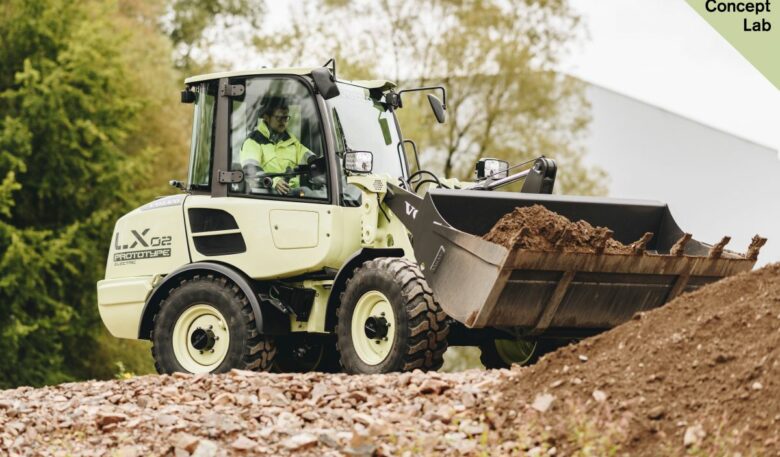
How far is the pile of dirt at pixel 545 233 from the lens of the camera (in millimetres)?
8578

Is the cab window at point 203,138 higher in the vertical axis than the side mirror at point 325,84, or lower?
lower

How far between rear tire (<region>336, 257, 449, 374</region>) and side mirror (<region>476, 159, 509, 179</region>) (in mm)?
1622

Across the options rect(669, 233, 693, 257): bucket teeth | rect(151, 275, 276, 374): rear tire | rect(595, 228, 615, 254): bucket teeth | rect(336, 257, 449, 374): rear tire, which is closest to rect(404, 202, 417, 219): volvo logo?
rect(336, 257, 449, 374): rear tire

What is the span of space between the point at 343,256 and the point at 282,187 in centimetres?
76

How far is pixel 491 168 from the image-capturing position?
34.6ft

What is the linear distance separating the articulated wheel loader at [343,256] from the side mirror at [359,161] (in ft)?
0.05

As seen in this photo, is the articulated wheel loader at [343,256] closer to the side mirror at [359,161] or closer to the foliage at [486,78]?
the side mirror at [359,161]

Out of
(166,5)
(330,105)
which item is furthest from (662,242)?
(166,5)

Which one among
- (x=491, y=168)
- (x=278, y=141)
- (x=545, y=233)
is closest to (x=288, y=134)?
(x=278, y=141)

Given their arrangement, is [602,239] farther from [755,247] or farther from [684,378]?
[684,378]

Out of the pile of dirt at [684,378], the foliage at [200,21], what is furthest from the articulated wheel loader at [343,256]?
the foliage at [200,21]

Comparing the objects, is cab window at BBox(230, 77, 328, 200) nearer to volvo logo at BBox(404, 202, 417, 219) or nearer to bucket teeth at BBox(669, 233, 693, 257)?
volvo logo at BBox(404, 202, 417, 219)

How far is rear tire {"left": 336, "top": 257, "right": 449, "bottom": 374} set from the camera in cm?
897

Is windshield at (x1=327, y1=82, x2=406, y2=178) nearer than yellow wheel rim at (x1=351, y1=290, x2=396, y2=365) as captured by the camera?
No
